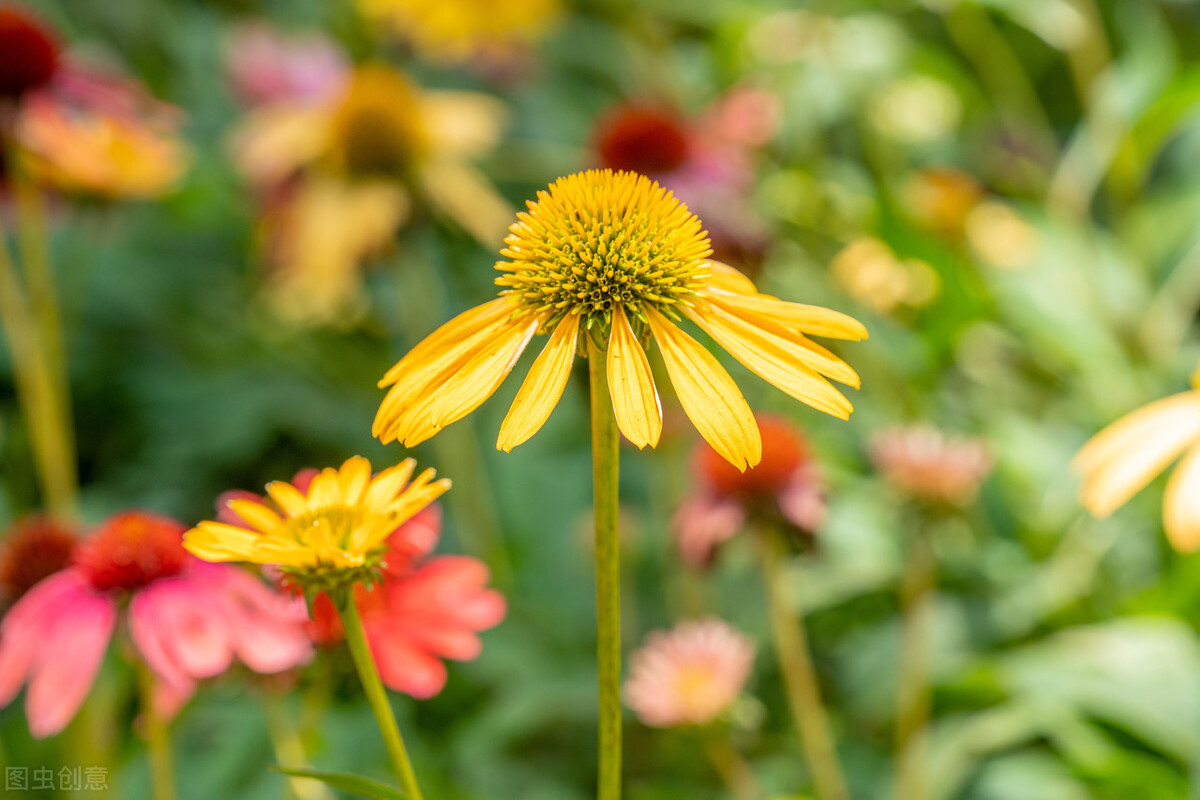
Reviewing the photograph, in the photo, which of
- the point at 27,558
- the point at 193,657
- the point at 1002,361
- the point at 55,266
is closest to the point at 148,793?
the point at 27,558

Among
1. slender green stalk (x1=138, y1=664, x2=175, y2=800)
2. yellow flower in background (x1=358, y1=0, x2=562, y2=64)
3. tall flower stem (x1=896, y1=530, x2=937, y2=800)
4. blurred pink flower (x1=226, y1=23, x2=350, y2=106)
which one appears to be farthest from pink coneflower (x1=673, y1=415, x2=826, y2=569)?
yellow flower in background (x1=358, y1=0, x2=562, y2=64)

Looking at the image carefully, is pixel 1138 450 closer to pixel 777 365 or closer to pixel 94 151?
pixel 777 365

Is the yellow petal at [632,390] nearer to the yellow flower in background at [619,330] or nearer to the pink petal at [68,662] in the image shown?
the yellow flower in background at [619,330]

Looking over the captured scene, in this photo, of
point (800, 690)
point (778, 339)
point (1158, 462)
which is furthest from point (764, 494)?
point (778, 339)

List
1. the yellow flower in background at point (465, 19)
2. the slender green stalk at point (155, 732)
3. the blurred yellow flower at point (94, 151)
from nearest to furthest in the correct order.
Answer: the slender green stalk at point (155, 732) < the blurred yellow flower at point (94, 151) < the yellow flower in background at point (465, 19)

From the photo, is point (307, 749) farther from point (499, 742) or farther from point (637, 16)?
point (637, 16)

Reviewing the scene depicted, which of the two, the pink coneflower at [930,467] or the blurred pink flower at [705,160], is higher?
the blurred pink flower at [705,160]

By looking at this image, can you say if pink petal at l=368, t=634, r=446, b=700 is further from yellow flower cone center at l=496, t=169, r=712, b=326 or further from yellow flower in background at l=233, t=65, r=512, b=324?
yellow flower in background at l=233, t=65, r=512, b=324

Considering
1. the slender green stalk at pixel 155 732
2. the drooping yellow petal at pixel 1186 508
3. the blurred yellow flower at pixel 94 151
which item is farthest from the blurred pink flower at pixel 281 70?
the drooping yellow petal at pixel 1186 508
